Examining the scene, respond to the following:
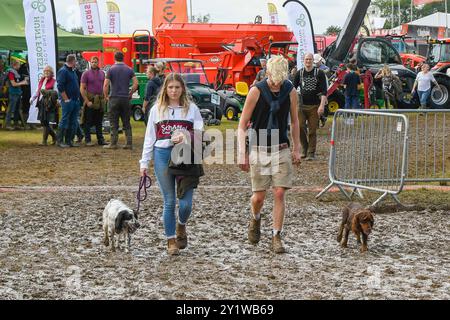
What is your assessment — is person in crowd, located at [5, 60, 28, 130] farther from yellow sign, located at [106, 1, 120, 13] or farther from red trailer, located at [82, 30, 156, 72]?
yellow sign, located at [106, 1, 120, 13]

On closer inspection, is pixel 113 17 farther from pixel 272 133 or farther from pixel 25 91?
pixel 272 133

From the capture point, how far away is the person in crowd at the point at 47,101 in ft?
70.5

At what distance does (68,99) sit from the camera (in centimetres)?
2070

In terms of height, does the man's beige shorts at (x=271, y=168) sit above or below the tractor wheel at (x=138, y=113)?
above

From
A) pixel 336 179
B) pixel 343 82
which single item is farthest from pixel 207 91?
pixel 336 179

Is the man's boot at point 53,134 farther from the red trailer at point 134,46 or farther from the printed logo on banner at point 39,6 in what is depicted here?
the red trailer at point 134,46

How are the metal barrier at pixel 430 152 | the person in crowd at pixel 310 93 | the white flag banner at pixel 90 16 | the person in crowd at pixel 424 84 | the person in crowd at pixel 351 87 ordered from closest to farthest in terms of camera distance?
the metal barrier at pixel 430 152, the person in crowd at pixel 310 93, the person in crowd at pixel 351 87, the person in crowd at pixel 424 84, the white flag banner at pixel 90 16

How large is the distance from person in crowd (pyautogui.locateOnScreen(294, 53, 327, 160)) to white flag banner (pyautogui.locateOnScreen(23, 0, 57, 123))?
750 cm

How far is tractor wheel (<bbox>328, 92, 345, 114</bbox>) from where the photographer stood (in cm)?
3116

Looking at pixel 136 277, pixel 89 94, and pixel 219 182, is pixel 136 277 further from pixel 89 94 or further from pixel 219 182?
pixel 89 94

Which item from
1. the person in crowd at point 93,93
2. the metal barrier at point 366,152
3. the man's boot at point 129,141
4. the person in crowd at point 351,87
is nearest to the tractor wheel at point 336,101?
the person in crowd at point 351,87

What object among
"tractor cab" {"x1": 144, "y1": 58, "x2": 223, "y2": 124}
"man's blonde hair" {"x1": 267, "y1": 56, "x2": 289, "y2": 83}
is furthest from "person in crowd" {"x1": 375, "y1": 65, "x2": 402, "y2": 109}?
"man's blonde hair" {"x1": 267, "y1": 56, "x2": 289, "y2": 83}

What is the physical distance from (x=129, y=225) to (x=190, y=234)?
113 cm

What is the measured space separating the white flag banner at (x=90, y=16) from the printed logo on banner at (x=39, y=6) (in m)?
34.9
